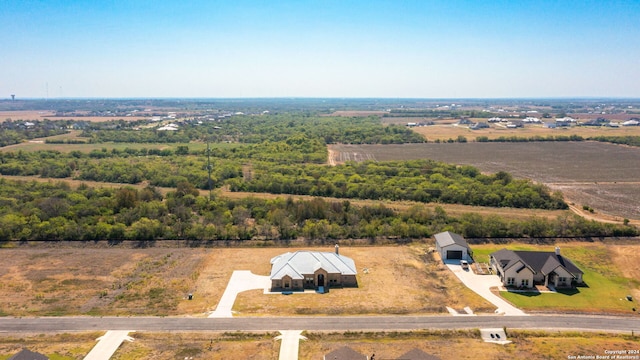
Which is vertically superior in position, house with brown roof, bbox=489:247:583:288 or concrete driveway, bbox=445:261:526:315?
house with brown roof, bbox=489:247:583:288

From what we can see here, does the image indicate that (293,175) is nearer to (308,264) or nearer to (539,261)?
(308,264)

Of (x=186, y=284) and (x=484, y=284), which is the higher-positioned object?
(x=186, y=284)

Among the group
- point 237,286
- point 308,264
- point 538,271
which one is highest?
point 308,264

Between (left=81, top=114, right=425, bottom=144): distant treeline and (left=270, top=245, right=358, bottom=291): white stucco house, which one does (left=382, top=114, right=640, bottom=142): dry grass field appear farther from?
(left=270, top=245, right=358, bottom=291): white stucco house

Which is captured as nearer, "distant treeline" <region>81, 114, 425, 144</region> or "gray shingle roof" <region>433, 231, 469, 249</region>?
"gray shingle roof" <region>433, 231, 469, 249</region>

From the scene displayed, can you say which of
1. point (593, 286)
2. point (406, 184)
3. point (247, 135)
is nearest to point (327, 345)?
point (593, 286)

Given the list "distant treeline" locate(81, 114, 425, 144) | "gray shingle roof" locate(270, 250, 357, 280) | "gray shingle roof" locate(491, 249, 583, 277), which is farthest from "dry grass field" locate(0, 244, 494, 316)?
"distant treeline" locate(81, 114, 425, 144)
